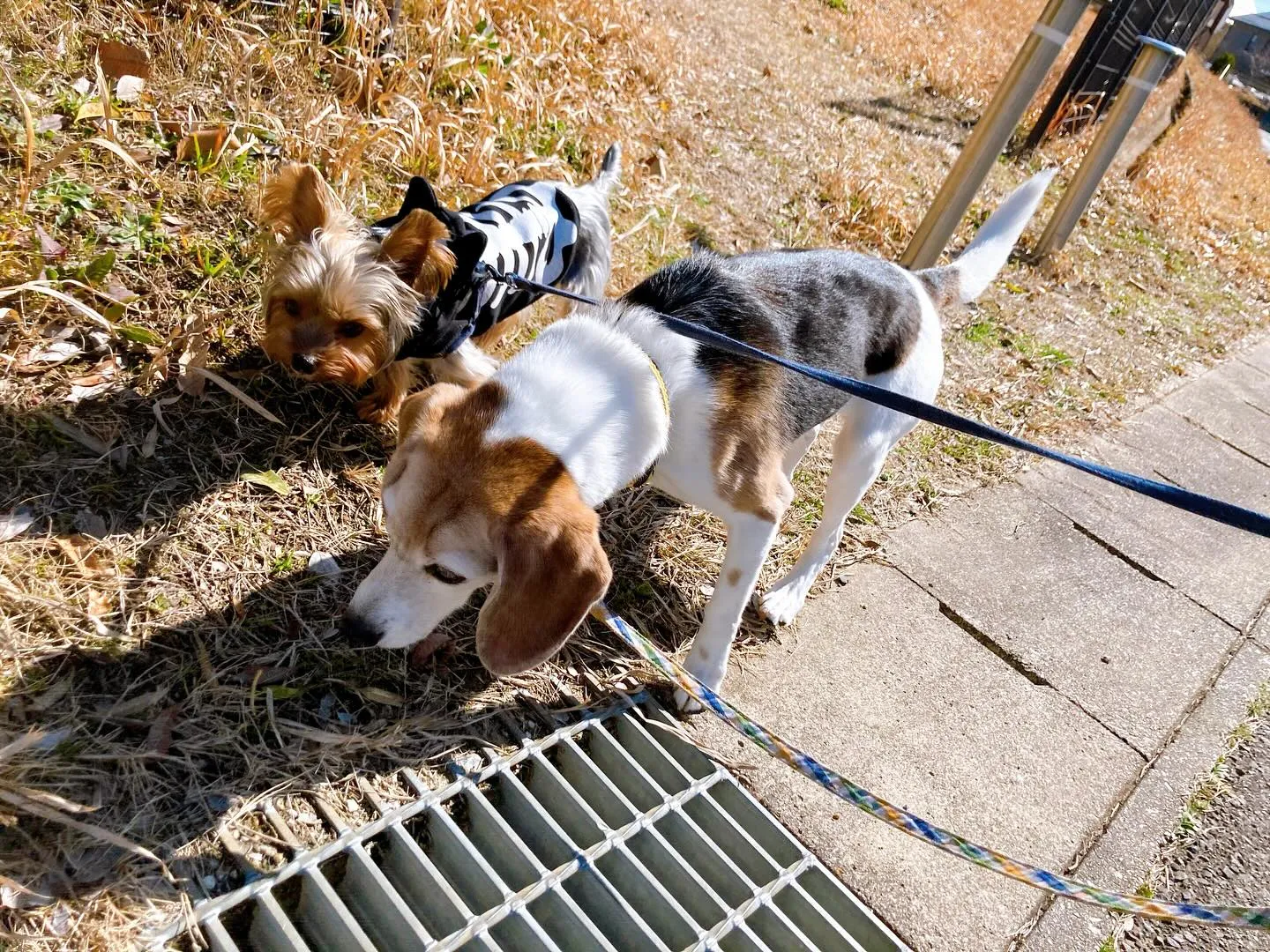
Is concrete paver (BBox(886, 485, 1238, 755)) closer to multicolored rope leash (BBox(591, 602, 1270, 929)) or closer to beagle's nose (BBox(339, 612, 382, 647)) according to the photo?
multicolored rope leash (BBox(591, 602, 1270, 929))

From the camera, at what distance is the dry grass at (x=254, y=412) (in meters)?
1.93

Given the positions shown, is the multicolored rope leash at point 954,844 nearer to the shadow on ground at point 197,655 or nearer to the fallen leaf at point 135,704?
the shadow on ground at point 197,655

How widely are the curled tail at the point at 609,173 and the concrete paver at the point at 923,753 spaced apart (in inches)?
91.0

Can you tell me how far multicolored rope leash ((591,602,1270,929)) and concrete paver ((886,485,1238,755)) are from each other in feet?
3.56

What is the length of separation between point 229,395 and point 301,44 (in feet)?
7.10

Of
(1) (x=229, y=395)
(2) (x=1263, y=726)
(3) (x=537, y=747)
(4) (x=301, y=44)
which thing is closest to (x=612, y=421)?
(3) (x=537, y=747)

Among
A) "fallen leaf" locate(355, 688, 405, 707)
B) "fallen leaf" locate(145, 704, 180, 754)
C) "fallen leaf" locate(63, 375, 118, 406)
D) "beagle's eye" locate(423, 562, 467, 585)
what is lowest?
"fallen leaf" locate(145, 704, 180, 754)

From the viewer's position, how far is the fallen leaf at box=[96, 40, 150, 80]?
3.52 meters

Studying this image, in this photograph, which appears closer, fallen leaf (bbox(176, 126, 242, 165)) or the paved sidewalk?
the paved sidewalk

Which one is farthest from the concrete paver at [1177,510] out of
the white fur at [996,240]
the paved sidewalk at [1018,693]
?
the white fur at [996,240]

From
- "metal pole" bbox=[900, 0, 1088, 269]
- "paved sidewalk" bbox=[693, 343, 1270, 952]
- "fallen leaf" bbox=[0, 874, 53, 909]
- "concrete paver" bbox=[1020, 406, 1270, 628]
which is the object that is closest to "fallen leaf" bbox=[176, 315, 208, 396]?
"fallen leaf" bbox=[0, 874, 53, 909]

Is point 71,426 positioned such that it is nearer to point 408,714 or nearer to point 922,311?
point 408,714

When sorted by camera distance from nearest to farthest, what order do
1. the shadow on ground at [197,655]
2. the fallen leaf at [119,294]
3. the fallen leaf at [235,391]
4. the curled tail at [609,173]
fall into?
the shadow on ground at [197,655]
the fallen leaf at [235,391]
the fallen leaf at [119,294]
the curled tail at [609,173]

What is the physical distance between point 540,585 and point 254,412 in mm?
1574
